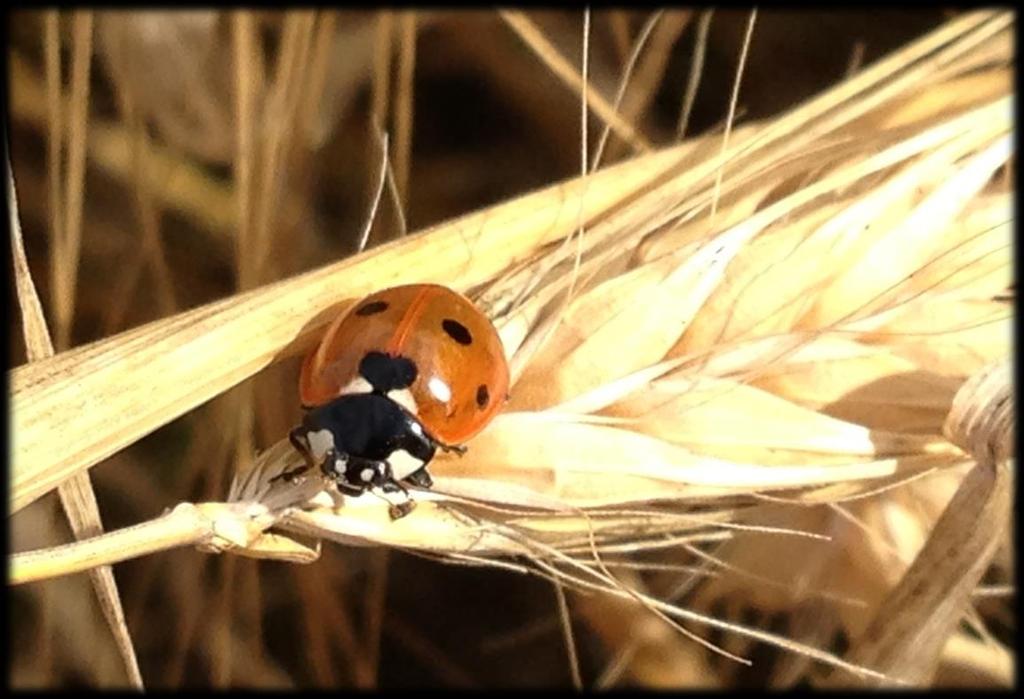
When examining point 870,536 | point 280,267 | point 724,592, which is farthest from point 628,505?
point 280,267

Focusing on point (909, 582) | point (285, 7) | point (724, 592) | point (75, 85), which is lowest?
point (909, 582)

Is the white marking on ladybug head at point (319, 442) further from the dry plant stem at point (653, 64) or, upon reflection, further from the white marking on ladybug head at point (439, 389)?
the dry plant stem at point (653, 64)

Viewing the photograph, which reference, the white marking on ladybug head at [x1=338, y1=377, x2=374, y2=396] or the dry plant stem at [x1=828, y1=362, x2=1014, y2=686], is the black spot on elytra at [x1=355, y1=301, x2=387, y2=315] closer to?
the white marking on ladybug head at [x1=338, y1=377, x2=374, y2=396]

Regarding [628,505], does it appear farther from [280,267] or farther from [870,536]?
[280,267]

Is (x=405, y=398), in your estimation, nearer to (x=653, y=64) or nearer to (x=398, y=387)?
(x=398, y=387)

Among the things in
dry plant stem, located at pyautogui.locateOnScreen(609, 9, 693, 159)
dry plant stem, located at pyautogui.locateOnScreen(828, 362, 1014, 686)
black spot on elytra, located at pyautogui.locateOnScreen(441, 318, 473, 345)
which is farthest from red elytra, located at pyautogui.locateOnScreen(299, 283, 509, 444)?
dry plant stem, located at pyautogui.locateOnScreen(609, 9, 693, 159)
